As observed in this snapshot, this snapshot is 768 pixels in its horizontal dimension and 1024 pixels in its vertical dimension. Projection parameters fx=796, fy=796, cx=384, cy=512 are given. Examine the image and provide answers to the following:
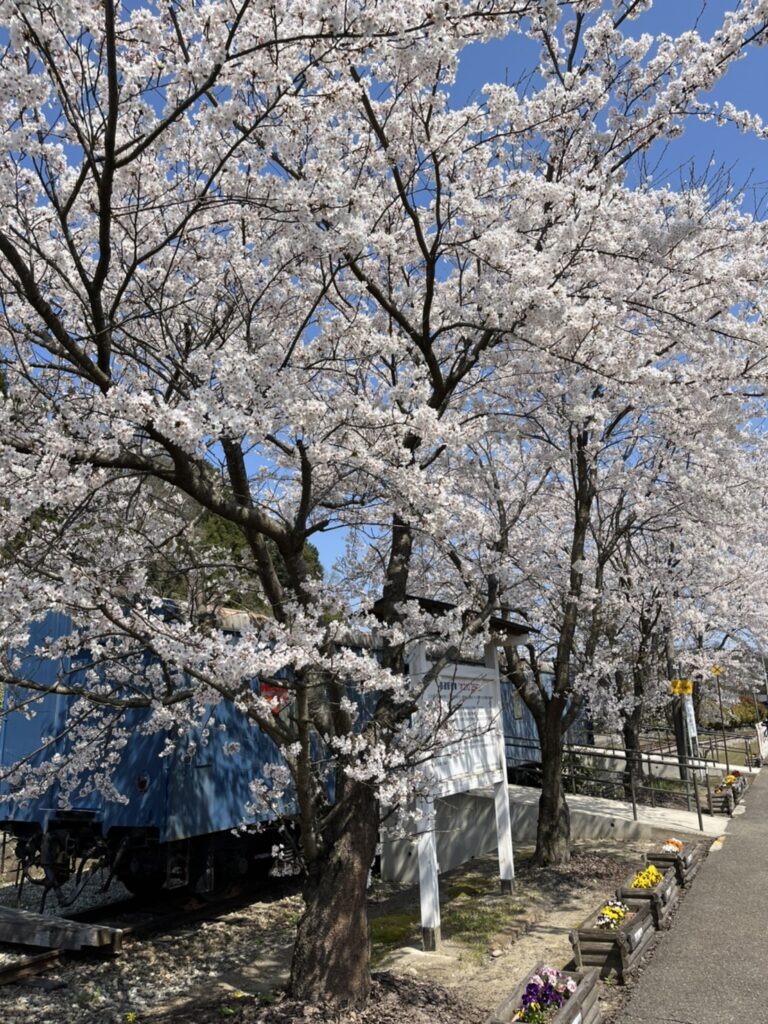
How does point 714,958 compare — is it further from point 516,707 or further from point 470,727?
point 516,707

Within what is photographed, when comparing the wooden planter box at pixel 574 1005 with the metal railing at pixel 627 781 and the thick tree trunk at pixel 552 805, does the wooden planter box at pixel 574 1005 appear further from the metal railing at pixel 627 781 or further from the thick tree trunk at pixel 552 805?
the metal railing at pixel 627 781

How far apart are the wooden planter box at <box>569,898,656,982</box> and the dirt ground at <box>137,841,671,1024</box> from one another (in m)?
0.20

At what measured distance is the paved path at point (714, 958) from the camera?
18.5ft

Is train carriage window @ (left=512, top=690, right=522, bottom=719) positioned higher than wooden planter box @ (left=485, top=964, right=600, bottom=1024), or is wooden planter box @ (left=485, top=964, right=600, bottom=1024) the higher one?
train carriage window @ (left=512, top=690, right=522, bottom=719)

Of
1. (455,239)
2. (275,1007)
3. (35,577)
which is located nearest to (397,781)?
(275,1007)

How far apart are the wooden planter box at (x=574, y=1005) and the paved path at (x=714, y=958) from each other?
433 mm

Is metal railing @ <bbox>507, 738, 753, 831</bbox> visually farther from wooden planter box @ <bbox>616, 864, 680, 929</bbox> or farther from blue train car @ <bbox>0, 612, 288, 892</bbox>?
blue train car @ <bbox>0, 612, 288, 892</bbox>

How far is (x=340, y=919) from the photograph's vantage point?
18.5 feet

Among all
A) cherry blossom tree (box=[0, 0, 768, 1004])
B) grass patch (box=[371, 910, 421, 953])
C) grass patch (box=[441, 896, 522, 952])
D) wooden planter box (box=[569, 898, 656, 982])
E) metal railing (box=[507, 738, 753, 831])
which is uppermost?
cherry blossom tree (box=[0, 0, 768, 1004])

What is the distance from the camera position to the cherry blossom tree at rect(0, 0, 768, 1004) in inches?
177

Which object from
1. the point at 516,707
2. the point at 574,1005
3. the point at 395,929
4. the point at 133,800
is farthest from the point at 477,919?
the point at 516,707

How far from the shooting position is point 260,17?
15.4 feet

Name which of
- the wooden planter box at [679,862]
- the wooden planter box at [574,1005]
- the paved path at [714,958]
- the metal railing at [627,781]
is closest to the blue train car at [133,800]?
the wooden planter box at [574,1005]

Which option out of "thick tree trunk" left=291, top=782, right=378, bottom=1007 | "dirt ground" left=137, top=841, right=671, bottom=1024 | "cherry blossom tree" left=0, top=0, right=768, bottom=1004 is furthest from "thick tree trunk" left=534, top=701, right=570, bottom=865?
"thick tree trunk" left=291, top=782, right=378, bottom=1007
